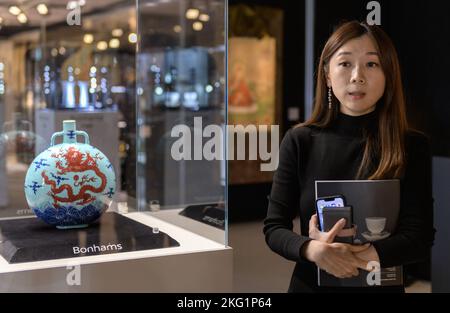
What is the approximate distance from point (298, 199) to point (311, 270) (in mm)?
165

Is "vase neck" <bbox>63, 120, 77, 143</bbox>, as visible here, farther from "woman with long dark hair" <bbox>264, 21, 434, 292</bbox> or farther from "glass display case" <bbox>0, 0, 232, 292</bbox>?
"woman with long dark hair" <bbox>264, 21, 434, 292</bbox>

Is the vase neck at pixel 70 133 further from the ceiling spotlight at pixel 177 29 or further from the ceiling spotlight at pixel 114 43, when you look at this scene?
the ceiling spotlight at pixel 177 29

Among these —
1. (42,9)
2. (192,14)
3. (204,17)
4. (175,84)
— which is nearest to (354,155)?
(42,9)

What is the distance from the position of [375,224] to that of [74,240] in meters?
0.87

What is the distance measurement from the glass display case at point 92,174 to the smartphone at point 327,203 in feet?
1.88

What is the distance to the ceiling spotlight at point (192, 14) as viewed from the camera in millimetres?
3819

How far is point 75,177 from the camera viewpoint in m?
1.83

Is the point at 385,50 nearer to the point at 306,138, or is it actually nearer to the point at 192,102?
the point at 306,138

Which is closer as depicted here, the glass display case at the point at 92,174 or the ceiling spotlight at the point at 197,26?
the glass display case at the point at 92,174

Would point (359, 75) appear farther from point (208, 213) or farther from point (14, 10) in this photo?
point (14, 10)

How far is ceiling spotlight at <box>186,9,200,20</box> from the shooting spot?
382cm

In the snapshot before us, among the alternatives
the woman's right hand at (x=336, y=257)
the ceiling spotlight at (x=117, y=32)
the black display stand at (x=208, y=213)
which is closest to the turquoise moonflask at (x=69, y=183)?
the black display stand at (x=208, y=213)

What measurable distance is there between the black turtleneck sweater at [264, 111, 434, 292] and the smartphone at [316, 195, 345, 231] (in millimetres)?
50
